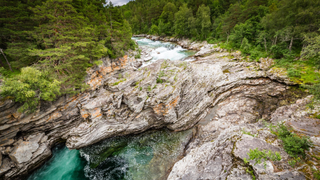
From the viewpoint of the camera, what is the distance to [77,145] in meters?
13.9

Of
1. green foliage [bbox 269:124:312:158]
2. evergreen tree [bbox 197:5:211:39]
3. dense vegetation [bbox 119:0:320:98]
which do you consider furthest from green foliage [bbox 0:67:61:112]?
evergreen tree [bbox 197:5:211:39]

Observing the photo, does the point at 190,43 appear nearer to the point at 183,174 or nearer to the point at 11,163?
the point at 183,174

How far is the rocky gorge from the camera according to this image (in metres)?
8.62

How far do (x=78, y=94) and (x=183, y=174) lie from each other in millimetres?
14771

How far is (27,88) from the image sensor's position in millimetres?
10633

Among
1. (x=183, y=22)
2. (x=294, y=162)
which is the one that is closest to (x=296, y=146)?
(x=294, y=162)

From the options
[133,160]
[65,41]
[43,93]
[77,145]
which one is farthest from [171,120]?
[65,41]

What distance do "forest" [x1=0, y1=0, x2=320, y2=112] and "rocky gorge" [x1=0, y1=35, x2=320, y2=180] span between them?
201cm

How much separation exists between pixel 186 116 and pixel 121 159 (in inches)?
376

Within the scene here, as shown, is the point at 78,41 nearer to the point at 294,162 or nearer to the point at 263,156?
the point at 263,156

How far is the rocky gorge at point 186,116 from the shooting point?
8.62 m

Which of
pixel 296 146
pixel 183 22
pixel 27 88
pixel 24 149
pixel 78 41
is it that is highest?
pixel 183 22

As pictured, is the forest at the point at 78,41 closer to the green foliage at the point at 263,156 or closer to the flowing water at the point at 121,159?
the flowing water at the point at 121,159

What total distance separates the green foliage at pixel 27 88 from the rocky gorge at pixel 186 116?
1354 millimetres
